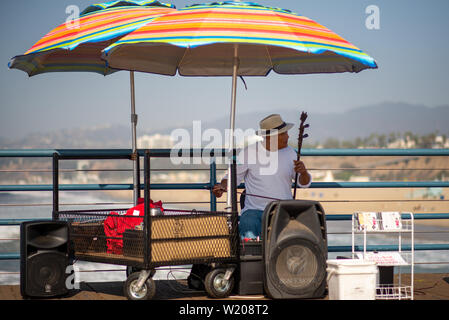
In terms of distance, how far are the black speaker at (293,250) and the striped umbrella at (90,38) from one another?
162 cm

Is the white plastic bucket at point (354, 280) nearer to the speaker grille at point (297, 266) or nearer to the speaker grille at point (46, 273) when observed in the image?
the speaker grille at point (297, 266)

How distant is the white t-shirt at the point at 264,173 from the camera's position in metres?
5.89

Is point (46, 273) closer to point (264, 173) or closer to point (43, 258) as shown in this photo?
point (43, 258)

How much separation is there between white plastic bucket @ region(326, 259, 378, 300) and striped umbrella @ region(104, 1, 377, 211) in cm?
109

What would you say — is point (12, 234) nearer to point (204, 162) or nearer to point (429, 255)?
point (429, 255)

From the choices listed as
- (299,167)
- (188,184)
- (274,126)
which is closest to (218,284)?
(299,167)

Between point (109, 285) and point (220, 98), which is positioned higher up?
point (220, 98)

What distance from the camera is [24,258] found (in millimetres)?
5328

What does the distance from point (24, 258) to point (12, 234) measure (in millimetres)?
42058

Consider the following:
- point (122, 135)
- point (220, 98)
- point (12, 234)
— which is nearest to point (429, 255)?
point (12, 234)

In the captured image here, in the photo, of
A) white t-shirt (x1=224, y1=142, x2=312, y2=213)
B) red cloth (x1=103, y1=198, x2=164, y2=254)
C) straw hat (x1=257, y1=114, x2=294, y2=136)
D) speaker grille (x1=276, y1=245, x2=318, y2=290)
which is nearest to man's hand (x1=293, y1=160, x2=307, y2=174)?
white t-shirt (x1=224, y1=142, x2=312, y2=213)

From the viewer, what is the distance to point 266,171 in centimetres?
591

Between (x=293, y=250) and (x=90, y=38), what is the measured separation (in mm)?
2254
